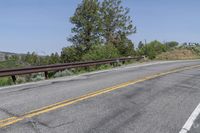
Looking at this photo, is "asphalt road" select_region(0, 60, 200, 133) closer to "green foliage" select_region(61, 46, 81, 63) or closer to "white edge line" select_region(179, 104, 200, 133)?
"white edge line" select_region(179, 104, 200, 133)

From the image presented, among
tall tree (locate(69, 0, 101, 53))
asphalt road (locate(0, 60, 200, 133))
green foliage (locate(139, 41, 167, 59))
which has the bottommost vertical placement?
asphalt road (locate(0, 60, 200, 133))

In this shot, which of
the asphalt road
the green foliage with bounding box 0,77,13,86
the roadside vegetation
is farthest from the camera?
the roadside vegetation

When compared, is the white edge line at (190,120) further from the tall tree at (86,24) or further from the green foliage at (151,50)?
the tall tree at (86,24)

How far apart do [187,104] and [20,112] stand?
176 inches

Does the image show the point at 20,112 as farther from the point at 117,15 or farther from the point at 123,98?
the point at 117,15

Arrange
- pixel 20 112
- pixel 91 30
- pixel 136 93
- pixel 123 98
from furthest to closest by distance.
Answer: pixel 91 30 → pixel 136 93 → pixel 123 98 → pixel 20 112

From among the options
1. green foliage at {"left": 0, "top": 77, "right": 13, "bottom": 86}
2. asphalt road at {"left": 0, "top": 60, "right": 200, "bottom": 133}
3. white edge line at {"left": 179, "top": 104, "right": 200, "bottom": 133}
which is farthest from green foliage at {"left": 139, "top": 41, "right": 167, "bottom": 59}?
white edge line at {"left": 179, "top": 104, "right": 200, "bottom": 133}

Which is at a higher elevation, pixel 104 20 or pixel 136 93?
pixel 104 20

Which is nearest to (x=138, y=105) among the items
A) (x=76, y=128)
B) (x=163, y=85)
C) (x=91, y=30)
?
(x=76, y=128)

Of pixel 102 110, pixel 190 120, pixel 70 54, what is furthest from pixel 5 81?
Answer: pixel 70 54

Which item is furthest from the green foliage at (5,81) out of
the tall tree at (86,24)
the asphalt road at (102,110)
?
the tall tree at (86,24)

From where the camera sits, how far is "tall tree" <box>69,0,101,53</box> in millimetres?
52656

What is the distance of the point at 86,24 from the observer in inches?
2079

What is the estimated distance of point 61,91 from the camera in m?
10.0
